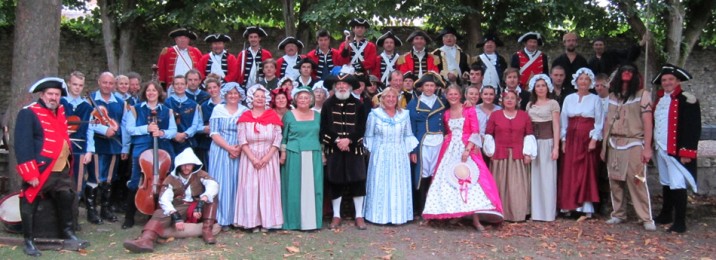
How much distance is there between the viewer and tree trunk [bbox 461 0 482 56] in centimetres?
1172

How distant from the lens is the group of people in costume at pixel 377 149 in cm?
630

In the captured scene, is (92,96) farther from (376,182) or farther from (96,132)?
(376,182)

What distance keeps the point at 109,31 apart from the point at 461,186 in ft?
30.7

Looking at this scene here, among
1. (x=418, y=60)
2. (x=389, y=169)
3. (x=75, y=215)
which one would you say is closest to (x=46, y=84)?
(x=75, y=215)

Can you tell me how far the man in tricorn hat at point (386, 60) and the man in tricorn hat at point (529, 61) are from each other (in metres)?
1.58

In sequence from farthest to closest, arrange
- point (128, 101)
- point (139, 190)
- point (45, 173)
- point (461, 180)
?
1. point (128, 101)
2. point (461, 180)
3. point (139, 190)
4. point (45, 173)

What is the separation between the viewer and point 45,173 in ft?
18.0

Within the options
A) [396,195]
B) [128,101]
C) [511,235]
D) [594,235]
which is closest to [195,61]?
[128,101]

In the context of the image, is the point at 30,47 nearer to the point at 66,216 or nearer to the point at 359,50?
the point at 66,216

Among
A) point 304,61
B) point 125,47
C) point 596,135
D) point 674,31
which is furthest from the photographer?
point 125,47

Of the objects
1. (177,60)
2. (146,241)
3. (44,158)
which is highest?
(177,60)

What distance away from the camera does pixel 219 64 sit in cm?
847

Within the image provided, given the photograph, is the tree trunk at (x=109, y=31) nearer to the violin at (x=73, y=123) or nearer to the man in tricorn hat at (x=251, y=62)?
the man in tricorn hat at (x=251, y=62)

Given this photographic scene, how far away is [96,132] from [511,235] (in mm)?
4208
